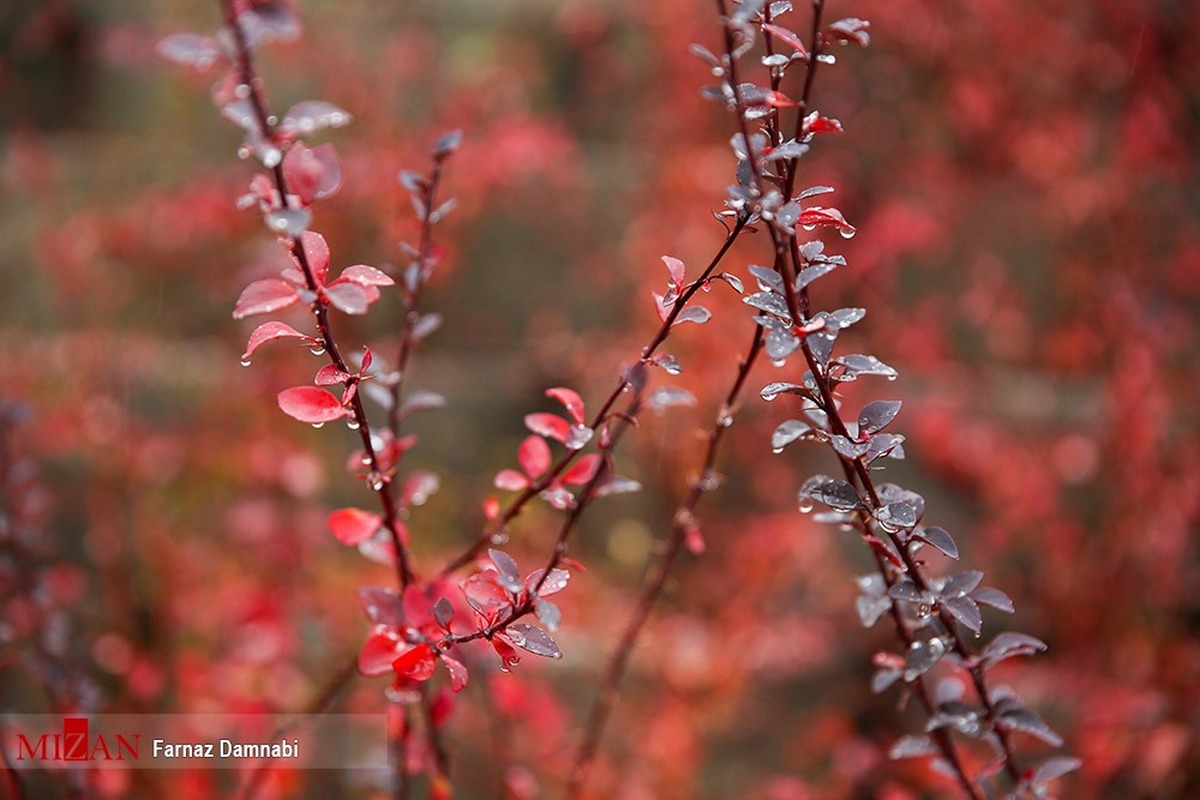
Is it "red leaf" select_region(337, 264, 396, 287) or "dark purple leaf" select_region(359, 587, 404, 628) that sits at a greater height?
"red leaf" select_region(337, 264, 396, 287)

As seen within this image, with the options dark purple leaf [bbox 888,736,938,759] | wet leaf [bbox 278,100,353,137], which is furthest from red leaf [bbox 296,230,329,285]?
dark purple leaf [bbox 888,736,938,759]

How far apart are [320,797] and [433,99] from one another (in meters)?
1.96

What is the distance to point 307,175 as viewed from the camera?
0.65m

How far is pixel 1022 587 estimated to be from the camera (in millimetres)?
2514

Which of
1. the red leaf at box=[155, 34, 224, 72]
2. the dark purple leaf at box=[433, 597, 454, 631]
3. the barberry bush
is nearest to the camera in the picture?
the red leaf at box=[155, 34, 224, 72]

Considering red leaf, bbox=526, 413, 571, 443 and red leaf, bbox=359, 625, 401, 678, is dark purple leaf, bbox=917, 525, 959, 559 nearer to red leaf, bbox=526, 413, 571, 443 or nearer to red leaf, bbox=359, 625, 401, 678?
red leaf, bbox=526, 413, 571, 443

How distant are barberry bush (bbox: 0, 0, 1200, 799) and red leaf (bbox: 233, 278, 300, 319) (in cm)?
102

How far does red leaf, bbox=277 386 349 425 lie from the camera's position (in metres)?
0.76

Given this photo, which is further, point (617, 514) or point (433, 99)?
point (433, 99)

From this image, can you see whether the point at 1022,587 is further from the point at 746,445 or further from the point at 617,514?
the point at 617,514

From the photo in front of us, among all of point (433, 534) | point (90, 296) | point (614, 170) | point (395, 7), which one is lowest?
point (433, 534)

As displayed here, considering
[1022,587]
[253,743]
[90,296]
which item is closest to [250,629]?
[253,743]

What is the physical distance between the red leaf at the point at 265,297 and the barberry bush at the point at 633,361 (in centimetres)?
102

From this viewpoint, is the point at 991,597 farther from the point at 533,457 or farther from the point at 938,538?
the point at 533,457
